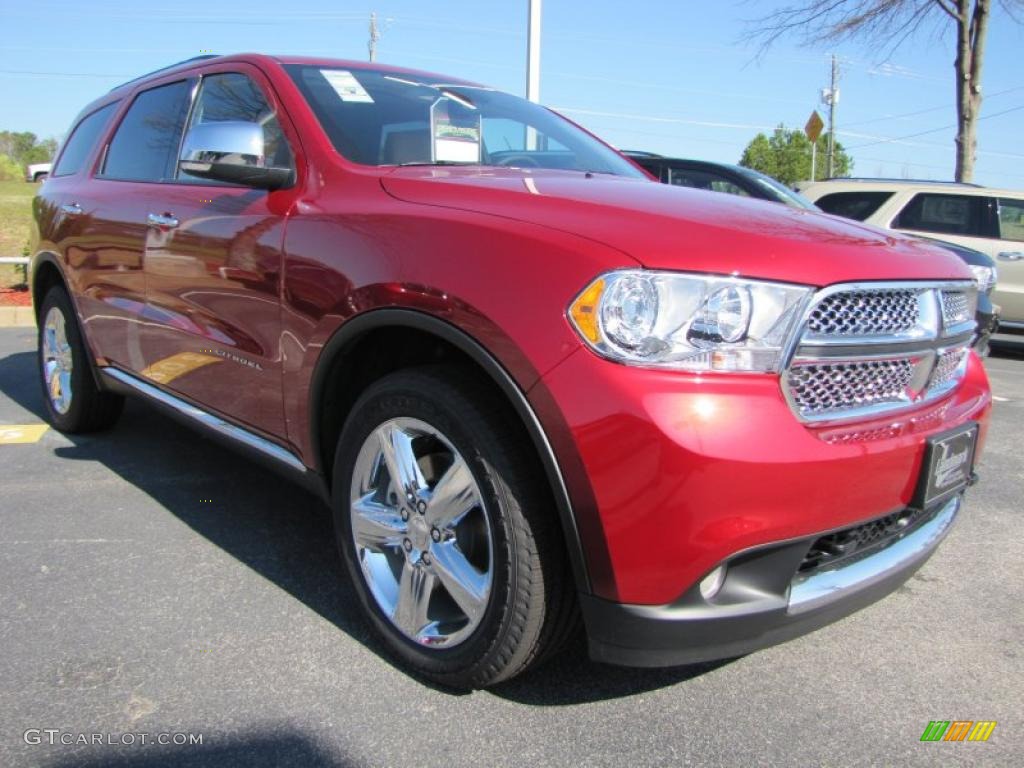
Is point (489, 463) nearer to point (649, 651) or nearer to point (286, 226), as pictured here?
point (649, 651)

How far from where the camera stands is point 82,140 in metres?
4.78

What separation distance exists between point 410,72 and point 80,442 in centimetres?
279

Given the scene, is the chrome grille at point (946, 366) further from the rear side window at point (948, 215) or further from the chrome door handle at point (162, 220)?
the rear side window at point (948, 215)

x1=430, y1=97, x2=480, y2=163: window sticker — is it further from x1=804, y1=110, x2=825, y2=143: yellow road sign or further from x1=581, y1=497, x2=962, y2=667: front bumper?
x1=804, y1=110, x2=825, y2=143: yellow road sign

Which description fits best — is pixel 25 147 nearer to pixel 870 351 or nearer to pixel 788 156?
pixel 788 156

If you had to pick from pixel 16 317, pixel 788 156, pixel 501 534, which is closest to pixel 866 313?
pixel 501 534

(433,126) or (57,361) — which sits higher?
(433,126)

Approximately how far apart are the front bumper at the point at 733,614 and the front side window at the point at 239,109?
72.8 inches

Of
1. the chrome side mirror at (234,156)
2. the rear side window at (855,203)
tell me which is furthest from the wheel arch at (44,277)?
the rear side window at (855,203)

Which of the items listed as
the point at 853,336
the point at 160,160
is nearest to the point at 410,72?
the point at 160,160

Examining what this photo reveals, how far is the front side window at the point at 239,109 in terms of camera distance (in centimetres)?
293

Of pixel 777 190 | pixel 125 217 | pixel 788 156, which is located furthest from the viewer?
pixel 788 156

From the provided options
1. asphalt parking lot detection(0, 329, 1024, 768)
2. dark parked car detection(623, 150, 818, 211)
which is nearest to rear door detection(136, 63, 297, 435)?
asphalt parking lot detection(0, 329, 1024, 768)

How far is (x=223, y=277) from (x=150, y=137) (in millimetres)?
1408
